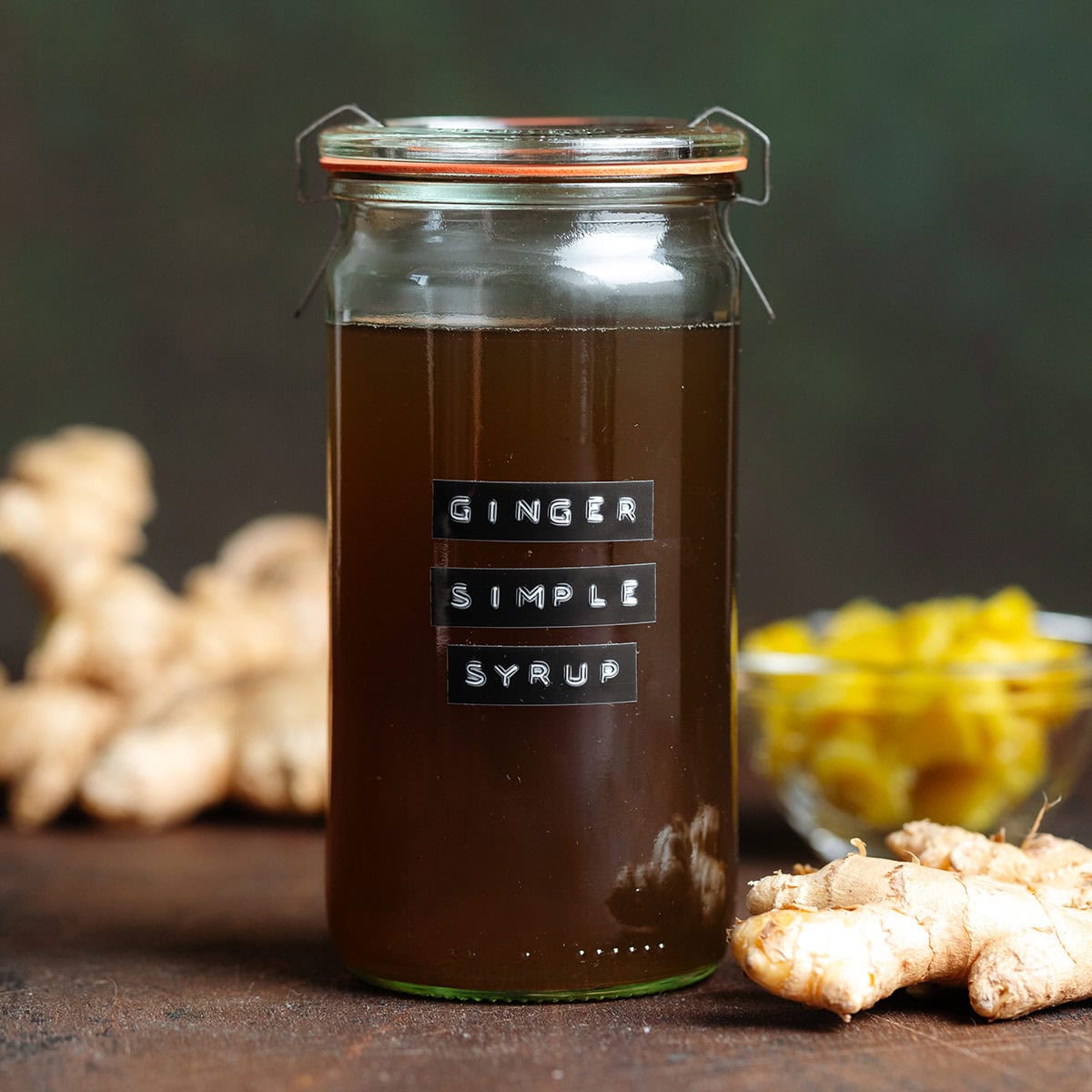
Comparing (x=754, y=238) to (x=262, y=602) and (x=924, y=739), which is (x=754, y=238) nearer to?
(x=262, y=602)

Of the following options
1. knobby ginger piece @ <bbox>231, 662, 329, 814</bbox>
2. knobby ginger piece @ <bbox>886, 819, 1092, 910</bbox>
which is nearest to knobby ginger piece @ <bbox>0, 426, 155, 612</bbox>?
knobby ginger piece @ <bbox>231, 662, 329, 814</bbox>

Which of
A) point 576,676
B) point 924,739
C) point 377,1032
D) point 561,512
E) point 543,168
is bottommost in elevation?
point 377,1032

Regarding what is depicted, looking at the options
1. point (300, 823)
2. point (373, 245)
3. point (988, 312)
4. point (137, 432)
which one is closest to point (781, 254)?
point (988, 312)

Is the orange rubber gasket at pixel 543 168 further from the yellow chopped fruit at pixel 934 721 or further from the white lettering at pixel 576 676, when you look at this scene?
the yellow chopped fruit at pixel 934 721

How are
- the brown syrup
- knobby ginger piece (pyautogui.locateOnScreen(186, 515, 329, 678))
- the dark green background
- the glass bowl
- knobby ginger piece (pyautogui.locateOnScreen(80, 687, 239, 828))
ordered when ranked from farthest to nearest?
the dark green background
knobby ginger piece (pyautogui.locateOnScreen(186, 515, 329, 678))
knobby ginger piece (pyautogui.locateOnScreen(80, 687, 239, 828))
the glass bowl
the brown syrup

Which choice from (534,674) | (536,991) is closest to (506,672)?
(534,674)

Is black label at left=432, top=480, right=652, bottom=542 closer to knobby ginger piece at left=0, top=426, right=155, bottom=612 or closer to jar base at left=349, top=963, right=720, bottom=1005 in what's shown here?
jar base at left=349, top=963, right=720, bottom=1005
